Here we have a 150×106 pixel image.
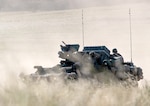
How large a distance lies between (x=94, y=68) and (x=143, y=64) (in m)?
10.9

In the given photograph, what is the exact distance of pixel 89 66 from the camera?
14.1m

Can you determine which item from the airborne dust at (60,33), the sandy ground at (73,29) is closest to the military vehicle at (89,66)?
the airborne dust at (60,33)

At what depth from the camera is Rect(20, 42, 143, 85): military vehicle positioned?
45.1 feet

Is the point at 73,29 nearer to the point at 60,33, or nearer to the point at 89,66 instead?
the point at 60,33

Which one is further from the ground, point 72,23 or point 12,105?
point 72,23

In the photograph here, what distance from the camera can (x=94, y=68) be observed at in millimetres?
14023

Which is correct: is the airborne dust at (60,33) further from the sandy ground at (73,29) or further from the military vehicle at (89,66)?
the military vehicle at (89,66)

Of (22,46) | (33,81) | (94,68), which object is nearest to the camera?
(33,81)

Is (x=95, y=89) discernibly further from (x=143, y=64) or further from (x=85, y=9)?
(x=85, y=9)

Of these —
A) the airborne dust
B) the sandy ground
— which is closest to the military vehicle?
the airborne dust

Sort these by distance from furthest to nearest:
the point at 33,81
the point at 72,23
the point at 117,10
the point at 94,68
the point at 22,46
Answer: the point at 117,10
the point at 72,23
the point at 22,46
the point at 94,68
the point at 33,81

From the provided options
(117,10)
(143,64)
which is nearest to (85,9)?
(117,10)

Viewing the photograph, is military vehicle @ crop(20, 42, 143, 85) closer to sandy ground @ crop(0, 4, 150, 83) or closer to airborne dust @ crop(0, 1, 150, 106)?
airborne dust @ crop(0, 1, 150, 106)

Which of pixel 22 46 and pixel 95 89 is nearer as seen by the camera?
pixel 95 89
